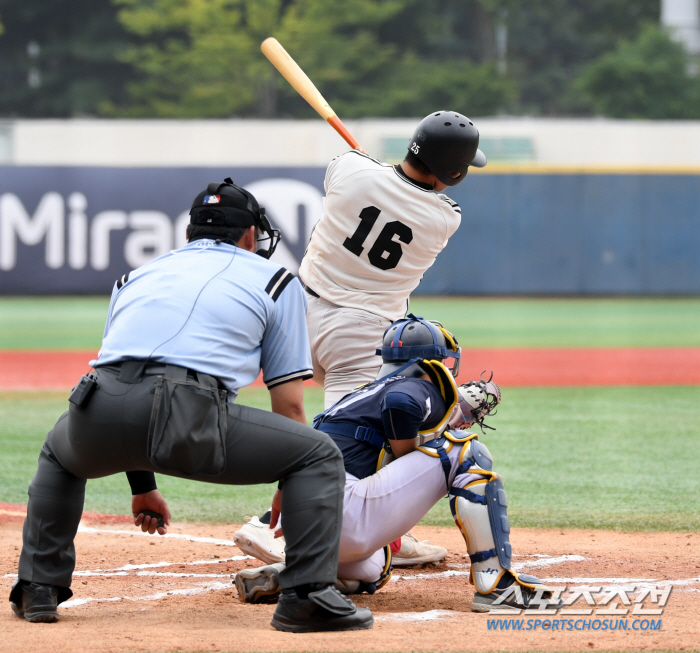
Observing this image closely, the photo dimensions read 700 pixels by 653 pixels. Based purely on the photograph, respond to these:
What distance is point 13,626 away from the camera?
11.9 feet

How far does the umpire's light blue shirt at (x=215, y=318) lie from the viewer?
3.52 meters

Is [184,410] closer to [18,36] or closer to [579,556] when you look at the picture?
[579,556]

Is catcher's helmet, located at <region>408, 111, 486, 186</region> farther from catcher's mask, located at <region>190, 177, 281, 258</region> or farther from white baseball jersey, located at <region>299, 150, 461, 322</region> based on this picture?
catcher's mask, located at <region>190, 177, 281, 258</region>

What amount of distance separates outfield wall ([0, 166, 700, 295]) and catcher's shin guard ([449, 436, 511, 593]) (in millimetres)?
17708

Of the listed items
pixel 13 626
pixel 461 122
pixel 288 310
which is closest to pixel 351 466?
pixel 288 310

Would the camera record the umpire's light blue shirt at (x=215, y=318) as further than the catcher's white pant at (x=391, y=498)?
No

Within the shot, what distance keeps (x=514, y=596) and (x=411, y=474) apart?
0.57 meters

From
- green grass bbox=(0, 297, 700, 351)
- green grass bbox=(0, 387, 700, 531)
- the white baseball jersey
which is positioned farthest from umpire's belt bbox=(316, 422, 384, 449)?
green grass bbox=(0, 297, 700, 351)

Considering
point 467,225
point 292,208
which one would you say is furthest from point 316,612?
point 467,225

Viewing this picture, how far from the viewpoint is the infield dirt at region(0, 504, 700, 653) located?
3.38 m

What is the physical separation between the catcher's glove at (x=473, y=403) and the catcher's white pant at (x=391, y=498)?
0.53 m

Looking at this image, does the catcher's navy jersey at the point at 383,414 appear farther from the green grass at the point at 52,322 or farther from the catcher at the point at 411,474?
the green grass at the point at 52,322

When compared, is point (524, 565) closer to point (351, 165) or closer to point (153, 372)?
point (351, 165)

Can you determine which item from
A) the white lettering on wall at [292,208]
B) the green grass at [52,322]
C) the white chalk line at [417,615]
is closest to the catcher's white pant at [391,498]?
the white chalk line at [417,615]
